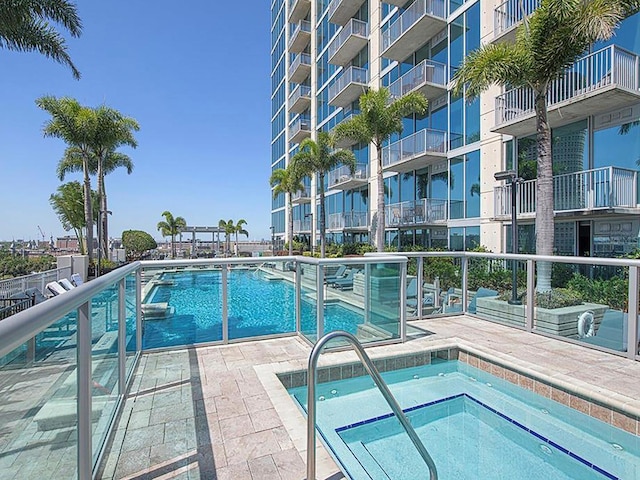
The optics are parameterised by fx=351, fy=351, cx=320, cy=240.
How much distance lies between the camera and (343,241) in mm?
22547

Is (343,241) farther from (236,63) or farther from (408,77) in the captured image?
(236,63)

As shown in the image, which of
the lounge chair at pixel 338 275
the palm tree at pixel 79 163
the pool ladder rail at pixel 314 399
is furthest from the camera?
the palm tree at pixel 79 163

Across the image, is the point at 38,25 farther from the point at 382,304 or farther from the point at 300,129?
the point at 300,129

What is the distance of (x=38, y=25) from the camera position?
11.1 m

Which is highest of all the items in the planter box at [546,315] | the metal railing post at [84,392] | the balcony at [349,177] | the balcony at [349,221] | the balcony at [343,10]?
the balcony at [343,10]

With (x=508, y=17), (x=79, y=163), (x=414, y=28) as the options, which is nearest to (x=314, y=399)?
(x=508, y=17)

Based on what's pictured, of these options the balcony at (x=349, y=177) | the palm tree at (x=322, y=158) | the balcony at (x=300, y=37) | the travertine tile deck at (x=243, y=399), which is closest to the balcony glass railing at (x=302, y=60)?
the balcony at (x=300, y=37)

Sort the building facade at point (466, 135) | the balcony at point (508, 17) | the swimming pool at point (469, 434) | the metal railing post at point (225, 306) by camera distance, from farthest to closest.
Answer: the balcony at point (508, 17) → the building facade at point (466, 135) → the metal railing post at point (225, 306) → the swimming pool at point (469, 434)

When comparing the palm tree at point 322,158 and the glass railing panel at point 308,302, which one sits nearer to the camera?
the glass railing panel at point 308,302

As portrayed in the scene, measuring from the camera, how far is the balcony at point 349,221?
19656 millimetres

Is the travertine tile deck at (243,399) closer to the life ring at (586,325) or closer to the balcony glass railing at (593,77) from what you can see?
the life ring at (586,325)

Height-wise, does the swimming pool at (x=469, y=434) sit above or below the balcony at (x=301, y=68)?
below

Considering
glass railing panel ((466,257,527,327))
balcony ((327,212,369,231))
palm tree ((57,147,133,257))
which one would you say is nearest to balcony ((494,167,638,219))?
glass railing panel ((466,257,527,327))

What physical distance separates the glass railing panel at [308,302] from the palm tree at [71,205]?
1208 inches
